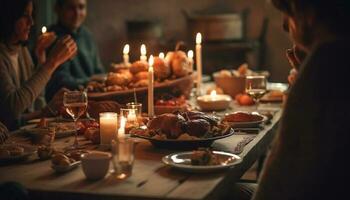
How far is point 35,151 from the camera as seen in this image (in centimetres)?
206

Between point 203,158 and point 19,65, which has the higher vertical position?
point 19,65

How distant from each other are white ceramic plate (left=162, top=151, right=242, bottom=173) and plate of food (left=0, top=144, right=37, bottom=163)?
478mm

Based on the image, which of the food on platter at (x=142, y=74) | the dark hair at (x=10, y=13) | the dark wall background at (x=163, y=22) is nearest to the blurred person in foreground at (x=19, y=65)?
the dark hair at (x=10, y=13)

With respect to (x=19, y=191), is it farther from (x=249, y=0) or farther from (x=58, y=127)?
(x=249, y=0)

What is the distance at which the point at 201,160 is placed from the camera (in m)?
1.82

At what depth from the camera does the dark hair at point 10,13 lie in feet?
10.4

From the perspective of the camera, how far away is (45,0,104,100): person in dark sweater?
4.50 meters

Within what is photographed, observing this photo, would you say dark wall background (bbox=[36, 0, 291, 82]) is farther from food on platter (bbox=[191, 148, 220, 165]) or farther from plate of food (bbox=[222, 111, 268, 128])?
food on platter (bbox=[191, 148, 220, 165])

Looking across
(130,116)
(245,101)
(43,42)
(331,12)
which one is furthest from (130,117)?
(43,42)

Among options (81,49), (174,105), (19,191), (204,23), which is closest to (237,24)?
(204,23)

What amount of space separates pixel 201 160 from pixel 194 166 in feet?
0.19

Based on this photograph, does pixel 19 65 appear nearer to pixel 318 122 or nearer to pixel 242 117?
pixel 242 117

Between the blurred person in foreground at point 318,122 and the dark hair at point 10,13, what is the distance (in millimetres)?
1996

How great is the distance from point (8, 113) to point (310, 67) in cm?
183
